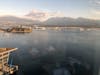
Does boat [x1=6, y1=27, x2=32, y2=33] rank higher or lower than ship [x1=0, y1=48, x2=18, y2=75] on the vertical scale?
lower

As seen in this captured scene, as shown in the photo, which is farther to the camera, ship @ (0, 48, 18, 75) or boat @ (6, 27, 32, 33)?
boat @ (6, 27, 32, 33)

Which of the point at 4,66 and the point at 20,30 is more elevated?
the point at 4,66

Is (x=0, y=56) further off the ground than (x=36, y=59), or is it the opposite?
(x=0, y=56)

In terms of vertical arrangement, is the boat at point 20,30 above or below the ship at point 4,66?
below

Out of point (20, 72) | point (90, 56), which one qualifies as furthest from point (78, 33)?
point (20, 72)

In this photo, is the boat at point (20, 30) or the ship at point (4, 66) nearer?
the ship at point (4, 66)

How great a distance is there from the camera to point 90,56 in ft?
30.0

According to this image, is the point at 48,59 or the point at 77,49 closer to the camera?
the point at 48,59

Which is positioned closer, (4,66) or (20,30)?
(4,66)

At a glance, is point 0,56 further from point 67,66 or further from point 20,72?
point 67,66

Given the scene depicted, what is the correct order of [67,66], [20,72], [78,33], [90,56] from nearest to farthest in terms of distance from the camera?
[20,72], [67,66], [90,56], [78,33]

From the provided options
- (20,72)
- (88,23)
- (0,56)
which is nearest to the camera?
(0,56)

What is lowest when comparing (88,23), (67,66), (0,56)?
(67,66)

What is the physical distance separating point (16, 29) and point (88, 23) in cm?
1414
